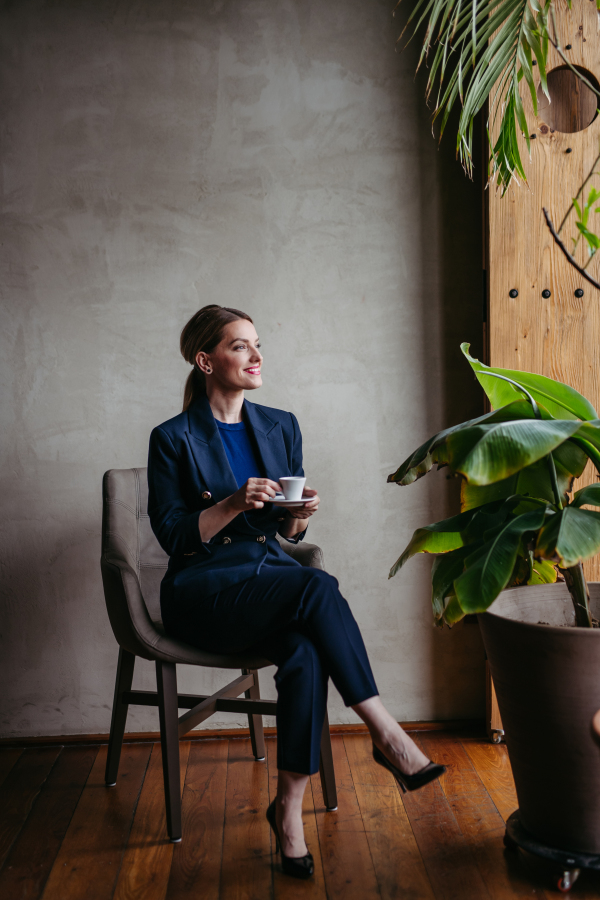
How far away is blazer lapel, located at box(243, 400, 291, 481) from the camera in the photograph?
195 centimetres

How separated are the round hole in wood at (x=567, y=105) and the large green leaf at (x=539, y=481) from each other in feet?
4.19

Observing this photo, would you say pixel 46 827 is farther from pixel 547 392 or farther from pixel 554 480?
pixel 547 392

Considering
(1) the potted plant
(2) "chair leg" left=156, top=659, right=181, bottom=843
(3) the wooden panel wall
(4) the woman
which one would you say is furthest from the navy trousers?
(3) the wooden panel wall

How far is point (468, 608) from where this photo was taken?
134 cm

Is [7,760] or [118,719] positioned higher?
[118,719]

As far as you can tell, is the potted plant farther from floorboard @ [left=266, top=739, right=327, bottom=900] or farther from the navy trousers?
floorboard @ [left=266, top=739, right=327, bottom=900]

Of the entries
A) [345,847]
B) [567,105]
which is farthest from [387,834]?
[567,105]

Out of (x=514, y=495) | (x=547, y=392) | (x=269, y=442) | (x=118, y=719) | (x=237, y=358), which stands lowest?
(x=118, y=719)

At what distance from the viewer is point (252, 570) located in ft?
5.76

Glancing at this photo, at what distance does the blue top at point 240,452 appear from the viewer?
6.40ft

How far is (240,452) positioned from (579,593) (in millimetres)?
970

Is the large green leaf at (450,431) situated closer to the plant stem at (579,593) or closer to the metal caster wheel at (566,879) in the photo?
the plant stem at (579,593)

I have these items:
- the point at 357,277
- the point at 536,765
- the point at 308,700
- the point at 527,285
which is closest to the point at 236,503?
the point at 308,700

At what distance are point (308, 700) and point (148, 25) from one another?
226 centimetres
